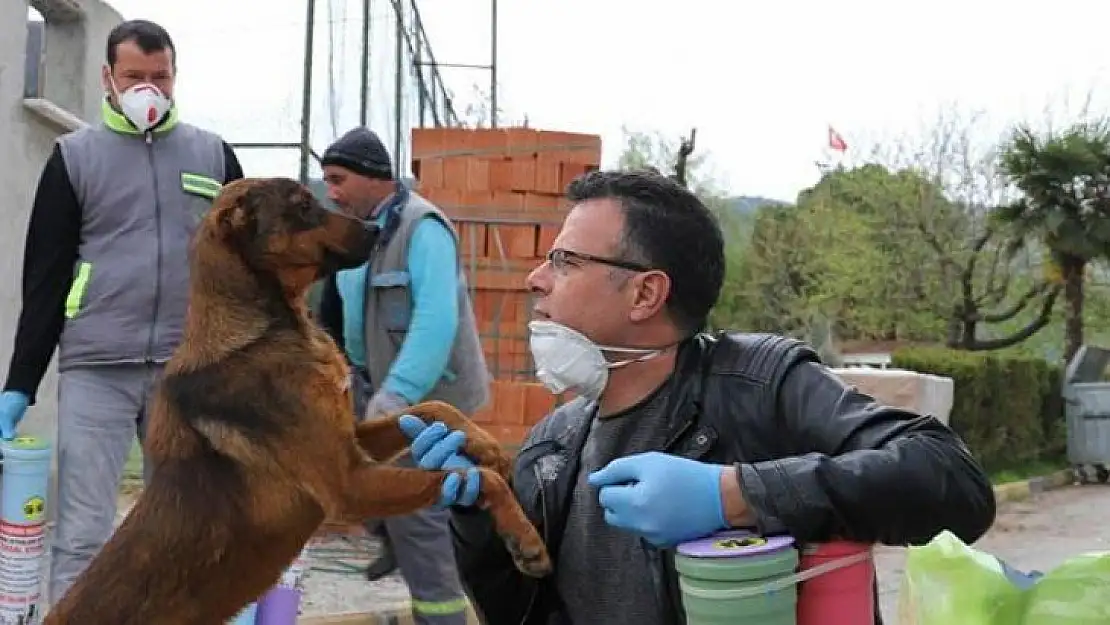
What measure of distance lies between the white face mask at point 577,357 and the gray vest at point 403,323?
2200 millimetres

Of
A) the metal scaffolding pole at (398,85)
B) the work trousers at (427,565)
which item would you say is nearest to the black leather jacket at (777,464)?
the work trousers at (427,565)

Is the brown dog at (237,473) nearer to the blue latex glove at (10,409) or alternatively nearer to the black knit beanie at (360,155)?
the blue latex glove at (10,409)

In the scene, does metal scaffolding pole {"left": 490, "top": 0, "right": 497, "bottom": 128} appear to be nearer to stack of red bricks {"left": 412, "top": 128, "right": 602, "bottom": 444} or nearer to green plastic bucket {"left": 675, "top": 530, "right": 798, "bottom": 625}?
stack of red bricks {"left": 412, "top": 128, "right": 602, "bottom": 444}

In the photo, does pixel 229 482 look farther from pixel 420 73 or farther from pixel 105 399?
pixel 420 73

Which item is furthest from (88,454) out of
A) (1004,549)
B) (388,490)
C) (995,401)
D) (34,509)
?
(995,401)

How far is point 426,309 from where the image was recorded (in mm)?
4602

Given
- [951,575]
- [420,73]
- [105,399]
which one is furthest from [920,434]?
[420,73]

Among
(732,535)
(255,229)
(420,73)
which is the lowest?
(732,535)

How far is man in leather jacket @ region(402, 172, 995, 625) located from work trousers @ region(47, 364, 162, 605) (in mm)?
1864

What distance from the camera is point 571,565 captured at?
98.4 inches

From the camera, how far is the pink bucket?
6.10 ft

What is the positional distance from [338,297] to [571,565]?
Answer: 2.88 m

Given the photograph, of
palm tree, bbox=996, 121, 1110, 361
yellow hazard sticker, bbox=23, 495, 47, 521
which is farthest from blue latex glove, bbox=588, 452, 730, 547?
palm tree, bbox=996, 121, 1110, 361

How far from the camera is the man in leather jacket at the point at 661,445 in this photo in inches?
75.9
